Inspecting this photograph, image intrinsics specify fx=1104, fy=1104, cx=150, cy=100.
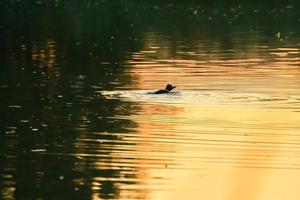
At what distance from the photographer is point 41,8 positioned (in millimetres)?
90938

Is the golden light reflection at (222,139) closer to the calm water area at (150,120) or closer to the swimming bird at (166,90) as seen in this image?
the calm water area at (150,120)

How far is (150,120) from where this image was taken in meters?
23.1

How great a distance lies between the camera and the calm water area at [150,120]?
16.7m

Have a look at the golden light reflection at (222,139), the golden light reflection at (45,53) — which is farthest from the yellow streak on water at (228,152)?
the golden light reflection at (45,53)

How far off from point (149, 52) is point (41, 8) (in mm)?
49029

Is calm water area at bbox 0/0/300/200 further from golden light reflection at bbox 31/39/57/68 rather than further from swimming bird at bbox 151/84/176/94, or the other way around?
swimming bird at bbox 151/84/176/94

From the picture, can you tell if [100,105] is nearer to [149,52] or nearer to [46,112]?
[46,112]

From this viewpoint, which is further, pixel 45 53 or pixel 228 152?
pixel 45 53

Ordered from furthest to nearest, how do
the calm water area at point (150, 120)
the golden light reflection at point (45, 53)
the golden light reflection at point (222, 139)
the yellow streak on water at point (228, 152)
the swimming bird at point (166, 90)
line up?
the golden light reflection at point (45, 53) < the swimming bird at point (166, 90) < the calm water area at point (150, 120) < the golden light reflection at point (222, 139) < the yellow streak on water at point (228, 152)

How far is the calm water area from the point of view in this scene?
16703mm

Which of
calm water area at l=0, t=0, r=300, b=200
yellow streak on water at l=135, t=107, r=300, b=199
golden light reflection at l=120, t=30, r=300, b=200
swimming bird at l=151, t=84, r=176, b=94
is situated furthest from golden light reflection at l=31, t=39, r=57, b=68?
yellow streak on water at l=135, t=107, r=300, b=199

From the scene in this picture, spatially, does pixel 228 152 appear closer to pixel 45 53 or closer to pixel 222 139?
pixel 222 139

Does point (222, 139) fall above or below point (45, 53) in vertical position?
above

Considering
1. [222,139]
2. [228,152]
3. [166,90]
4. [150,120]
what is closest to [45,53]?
[166,90]
